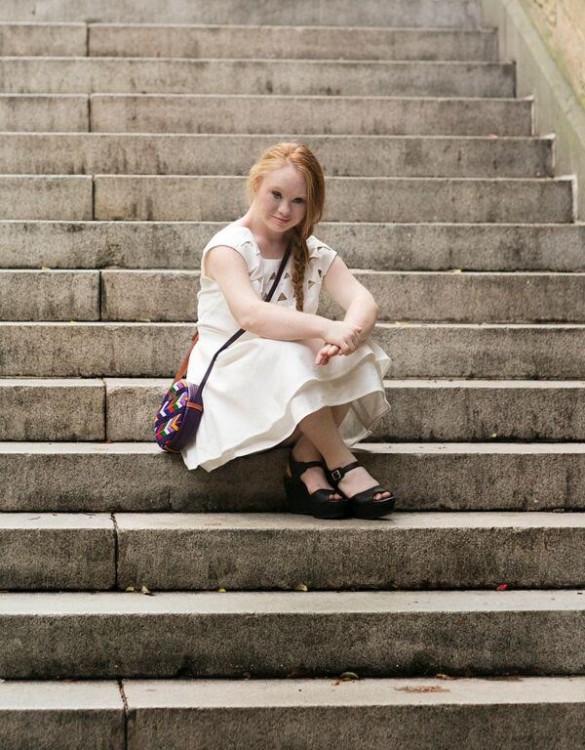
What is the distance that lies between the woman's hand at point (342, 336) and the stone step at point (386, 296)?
135 cm

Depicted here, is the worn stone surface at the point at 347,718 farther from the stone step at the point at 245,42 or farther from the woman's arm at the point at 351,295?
the stone step at the point at 245,42

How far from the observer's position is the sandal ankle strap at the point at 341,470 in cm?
425

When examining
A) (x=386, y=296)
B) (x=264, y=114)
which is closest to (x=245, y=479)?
(x=386, y=296)

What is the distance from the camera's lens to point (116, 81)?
24.0 ft

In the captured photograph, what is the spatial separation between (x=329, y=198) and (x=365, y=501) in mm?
2422

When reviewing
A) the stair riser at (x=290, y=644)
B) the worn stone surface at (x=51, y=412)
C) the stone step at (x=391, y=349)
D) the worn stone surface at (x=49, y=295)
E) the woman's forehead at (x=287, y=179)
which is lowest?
the stair riser at (x=290, y=644)

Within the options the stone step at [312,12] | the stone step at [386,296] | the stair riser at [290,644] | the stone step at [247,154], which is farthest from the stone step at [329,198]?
the stair riser at [290,644]

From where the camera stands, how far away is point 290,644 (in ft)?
12.6

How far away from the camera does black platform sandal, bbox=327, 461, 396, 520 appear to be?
4.20m

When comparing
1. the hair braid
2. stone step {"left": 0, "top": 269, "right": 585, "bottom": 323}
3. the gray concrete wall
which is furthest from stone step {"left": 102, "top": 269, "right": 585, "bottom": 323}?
the hair braid

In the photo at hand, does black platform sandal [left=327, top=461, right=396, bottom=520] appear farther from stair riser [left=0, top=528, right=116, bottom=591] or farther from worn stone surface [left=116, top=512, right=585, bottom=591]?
stair riser [left=0, top=528, right=116, bottom=591]

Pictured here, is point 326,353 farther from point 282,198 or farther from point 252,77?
point 252,77

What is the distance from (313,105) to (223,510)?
3367 mm

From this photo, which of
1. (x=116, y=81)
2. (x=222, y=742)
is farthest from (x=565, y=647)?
(x=116, y=81)
